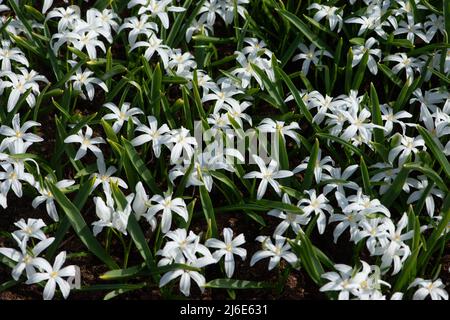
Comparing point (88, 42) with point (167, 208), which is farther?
Answer: point (88, 42)

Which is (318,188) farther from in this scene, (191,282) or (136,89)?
(136,89)

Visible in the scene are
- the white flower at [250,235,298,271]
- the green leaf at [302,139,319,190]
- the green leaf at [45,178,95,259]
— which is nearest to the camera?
the white flower at [250,235,298,271]

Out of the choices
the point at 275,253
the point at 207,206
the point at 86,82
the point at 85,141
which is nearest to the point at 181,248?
the point at 207,206

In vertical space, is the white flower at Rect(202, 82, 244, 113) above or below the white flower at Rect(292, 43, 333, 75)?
below

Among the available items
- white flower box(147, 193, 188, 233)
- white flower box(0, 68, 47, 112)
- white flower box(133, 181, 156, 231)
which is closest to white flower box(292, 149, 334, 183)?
white flower box(147, 193, 188, 233)

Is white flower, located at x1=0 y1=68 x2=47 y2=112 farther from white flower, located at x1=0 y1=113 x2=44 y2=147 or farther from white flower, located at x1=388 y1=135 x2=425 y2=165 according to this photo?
white flower, located at x1=388 y1=135 x2=425 y2=165

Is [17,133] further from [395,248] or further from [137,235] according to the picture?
[395,248]

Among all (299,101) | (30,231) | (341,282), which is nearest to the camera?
(341,282)
